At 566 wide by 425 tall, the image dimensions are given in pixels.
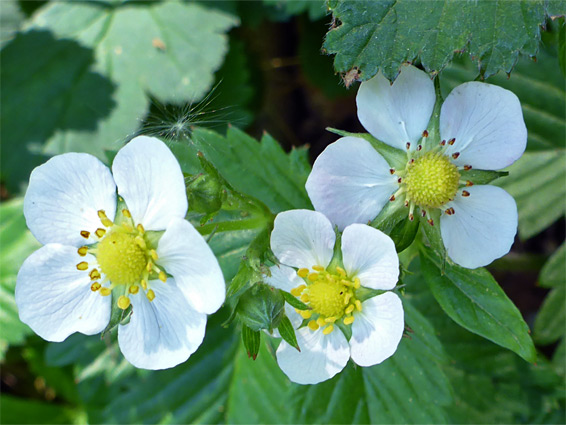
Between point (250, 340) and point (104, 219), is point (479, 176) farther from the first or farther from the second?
point (104, 219)

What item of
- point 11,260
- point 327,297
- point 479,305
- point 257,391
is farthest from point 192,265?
point 11,260

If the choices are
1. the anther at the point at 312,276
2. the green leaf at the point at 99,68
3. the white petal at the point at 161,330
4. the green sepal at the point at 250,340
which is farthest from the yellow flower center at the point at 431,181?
the green leaf at the point at 99,68

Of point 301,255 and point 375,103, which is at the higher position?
point 375,103

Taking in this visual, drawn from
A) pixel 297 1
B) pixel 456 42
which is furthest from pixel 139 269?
pixel 297 1

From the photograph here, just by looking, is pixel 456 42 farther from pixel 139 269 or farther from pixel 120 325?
pixel 120 325

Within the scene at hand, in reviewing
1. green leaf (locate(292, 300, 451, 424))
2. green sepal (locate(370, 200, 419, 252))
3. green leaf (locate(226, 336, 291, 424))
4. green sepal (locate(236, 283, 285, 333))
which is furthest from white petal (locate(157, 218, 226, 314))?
green leaf (locate(226, 336, 291, 424))

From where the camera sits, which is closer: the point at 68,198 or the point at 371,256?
the point at 371,256
